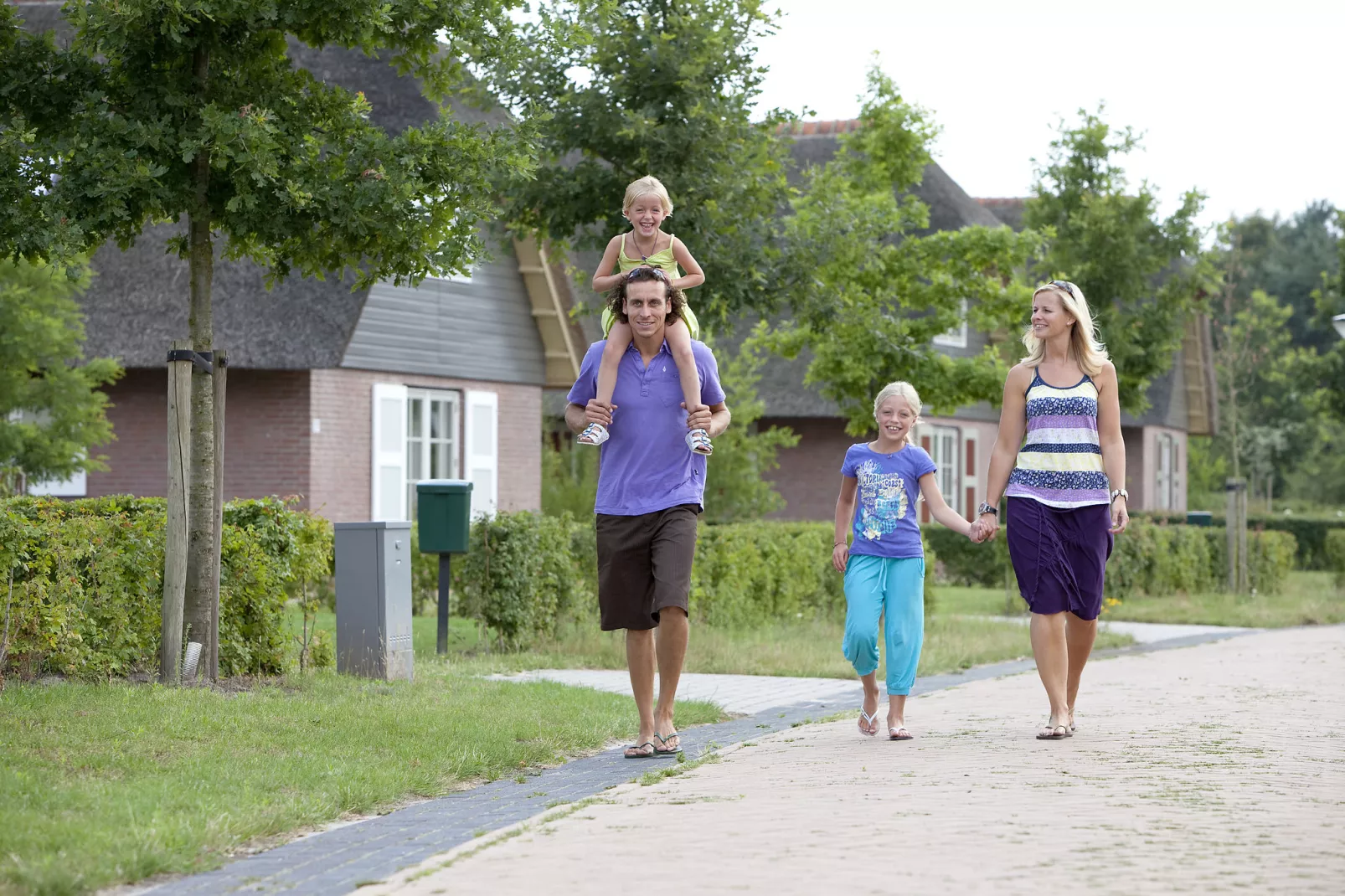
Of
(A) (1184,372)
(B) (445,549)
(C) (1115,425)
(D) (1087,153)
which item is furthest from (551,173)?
(A) (1184,372)

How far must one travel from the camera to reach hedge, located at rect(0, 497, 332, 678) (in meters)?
8.62

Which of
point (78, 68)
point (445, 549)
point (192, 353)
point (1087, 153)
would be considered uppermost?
point (1087, 153)

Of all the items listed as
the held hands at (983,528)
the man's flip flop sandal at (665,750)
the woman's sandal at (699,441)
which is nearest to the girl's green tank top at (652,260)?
the woman's sandal at (699,441)

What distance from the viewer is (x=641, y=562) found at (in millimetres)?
7434

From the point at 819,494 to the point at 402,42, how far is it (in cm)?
2170

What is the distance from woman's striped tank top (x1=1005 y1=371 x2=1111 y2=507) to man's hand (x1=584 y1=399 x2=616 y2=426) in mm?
1937

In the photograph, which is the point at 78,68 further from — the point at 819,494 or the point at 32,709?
the point at 819,494

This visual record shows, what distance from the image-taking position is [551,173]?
13.9m

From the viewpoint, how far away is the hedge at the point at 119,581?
8.62 meters

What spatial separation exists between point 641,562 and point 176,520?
2787mm

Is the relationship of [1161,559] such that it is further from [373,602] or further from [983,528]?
[983,528]

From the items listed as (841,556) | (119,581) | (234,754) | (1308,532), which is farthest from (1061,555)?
(1308,532)

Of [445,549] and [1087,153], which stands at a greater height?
[1087,153]

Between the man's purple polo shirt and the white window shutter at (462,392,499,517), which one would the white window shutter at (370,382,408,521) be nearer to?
the white window shutter at (462,392,499,517)
